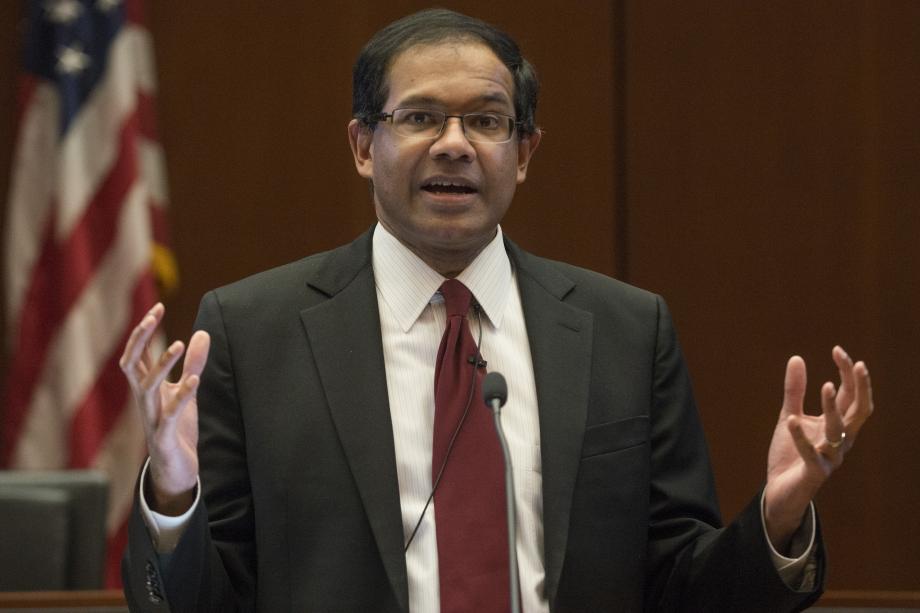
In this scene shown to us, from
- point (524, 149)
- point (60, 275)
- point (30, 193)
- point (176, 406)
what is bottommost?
point (176, 406)

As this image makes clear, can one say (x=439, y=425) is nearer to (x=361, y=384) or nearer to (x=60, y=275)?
(x=361, y=384)

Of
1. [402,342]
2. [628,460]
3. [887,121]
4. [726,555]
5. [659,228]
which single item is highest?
[887,121]

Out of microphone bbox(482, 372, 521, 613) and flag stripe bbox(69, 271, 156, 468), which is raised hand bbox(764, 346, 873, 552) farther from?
flag stripe bbox(69, 271, 156, 468)

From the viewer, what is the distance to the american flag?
411 cm

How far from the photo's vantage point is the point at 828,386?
1.92m

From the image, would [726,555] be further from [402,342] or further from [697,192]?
[697,192]

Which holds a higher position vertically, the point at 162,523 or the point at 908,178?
the point at 908,178

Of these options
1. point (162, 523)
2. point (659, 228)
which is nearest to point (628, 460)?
point (162, 523)

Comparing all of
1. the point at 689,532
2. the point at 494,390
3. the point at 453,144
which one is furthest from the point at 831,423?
the point at 453,144

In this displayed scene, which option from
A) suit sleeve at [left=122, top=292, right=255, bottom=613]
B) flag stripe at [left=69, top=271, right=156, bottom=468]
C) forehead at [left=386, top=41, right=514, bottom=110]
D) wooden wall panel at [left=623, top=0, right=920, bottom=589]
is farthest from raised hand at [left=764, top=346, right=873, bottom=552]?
flag stripe at [left=69, top=271, right=156, bottom=468]

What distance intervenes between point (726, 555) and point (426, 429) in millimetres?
477

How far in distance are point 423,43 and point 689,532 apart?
871mm

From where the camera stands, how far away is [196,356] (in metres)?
1.90

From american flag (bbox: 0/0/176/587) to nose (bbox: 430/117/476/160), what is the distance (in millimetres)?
2139
